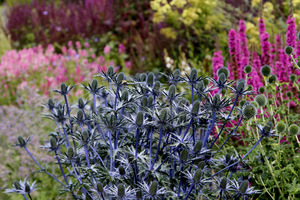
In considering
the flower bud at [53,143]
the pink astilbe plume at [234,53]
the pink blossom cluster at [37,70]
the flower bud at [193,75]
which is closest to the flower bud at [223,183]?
the flower bud at [193,75]

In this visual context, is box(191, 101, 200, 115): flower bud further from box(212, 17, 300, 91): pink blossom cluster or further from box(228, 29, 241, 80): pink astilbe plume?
box(228, 29, 241, 80): pink astilbe plume

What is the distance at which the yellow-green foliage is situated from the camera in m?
4.53

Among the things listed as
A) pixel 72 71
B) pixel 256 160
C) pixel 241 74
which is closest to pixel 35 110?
pixel 72 71

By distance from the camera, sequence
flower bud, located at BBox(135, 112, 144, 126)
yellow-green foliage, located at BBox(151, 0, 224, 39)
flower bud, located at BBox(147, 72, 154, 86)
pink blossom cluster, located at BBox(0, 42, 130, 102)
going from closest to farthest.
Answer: flower bud, located at BBox(135, 112, 144, 126) < flower bud, located at BBox(147, 72, 154, 86) < pink blossom cluster, located at BBox(0, 42, 130, 102) < yellow-green foliage, located at BBox(151, 0, 224, 39)

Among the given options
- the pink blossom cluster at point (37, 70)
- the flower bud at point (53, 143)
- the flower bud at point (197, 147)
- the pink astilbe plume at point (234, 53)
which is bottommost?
the pink blossom cluster at point (37, 70)

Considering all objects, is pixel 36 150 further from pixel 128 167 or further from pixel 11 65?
pixel 11 65

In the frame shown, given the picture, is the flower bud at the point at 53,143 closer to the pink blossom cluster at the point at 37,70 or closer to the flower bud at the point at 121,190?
the flower bud at the point at 121,190

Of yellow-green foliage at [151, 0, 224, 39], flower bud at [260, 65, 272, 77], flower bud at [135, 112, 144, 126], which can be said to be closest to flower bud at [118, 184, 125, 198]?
flower bud at [135, 112, 144, 126]

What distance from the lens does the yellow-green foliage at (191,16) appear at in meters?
4.53

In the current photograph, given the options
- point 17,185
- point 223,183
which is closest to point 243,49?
point 223,183

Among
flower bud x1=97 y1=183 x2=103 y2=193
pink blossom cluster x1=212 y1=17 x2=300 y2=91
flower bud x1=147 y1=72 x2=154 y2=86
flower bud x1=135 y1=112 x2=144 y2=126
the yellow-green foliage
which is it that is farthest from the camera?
the yellow-green foliage

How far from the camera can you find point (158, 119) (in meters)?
1.30

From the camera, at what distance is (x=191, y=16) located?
14.7 ft

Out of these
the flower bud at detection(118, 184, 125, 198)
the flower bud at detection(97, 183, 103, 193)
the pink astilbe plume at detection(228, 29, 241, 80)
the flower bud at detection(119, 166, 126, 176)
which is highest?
the pink astilbe plume at detection(228, 29, 241, 80)
